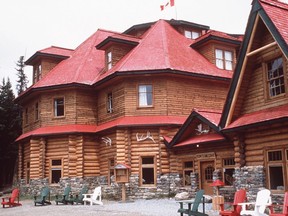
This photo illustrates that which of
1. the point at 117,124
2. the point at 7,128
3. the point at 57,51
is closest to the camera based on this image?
the point at 117,124

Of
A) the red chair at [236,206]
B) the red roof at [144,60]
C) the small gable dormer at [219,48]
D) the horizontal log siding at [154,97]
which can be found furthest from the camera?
the small gable dormer at [219,48]

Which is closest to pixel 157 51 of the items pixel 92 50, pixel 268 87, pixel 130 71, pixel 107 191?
pixel 130 71

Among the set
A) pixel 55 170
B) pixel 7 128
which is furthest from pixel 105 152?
pixel 7 128

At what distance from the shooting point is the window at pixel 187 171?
2308 cm

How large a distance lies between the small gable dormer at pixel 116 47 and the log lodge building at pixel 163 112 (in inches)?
3.1

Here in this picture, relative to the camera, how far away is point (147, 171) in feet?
81.2

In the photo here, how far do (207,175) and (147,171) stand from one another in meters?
4.64

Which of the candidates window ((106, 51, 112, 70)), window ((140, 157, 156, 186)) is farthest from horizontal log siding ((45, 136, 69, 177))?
window ((106, 51, 112, 70))

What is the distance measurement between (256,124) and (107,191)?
43.5 feet

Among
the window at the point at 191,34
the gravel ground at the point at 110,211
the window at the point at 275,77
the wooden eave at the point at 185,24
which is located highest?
the wooden eave at the point at 185,24

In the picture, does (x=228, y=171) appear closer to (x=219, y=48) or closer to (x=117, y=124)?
(x=117, y=124)

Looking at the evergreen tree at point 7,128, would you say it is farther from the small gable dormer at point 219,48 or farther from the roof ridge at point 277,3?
the roof ridge at point 277,3

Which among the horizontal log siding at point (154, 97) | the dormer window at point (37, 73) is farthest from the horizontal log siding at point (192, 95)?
the dormer window at point (37, 73)

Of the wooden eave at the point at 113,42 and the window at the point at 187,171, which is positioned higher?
the wooden eave at the point at 113,42
